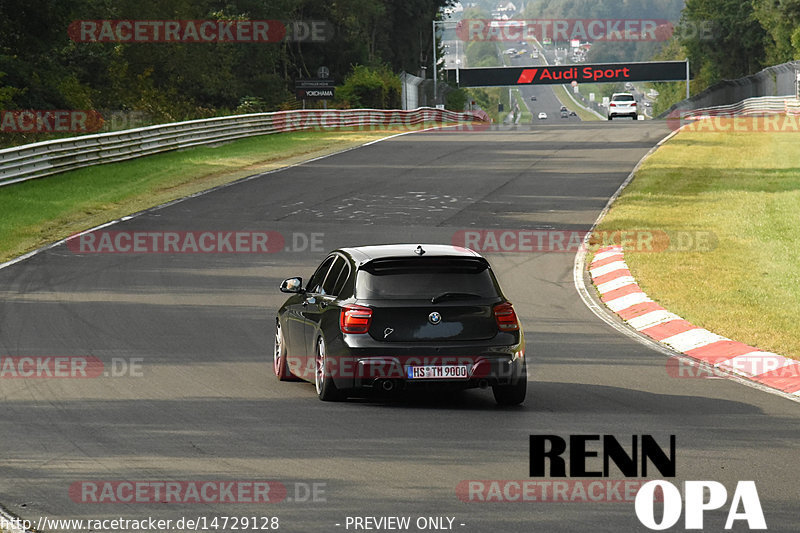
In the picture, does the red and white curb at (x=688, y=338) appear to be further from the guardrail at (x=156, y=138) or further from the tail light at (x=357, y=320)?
the guardrail at (x=156, y=138)

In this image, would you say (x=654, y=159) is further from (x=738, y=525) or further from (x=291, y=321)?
(x=738, y=525)

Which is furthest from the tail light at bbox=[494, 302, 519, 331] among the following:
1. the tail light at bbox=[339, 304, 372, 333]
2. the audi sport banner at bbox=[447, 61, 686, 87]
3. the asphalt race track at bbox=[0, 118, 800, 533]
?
the audi sport banner at bbox=[447, 61, 686, 87]

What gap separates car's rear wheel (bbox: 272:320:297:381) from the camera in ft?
39.2

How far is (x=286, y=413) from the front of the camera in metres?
10.2

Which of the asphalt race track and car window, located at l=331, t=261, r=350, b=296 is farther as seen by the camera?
car window, located at l=331, t=261, r=350, b=296

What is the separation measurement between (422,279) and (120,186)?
22.4m

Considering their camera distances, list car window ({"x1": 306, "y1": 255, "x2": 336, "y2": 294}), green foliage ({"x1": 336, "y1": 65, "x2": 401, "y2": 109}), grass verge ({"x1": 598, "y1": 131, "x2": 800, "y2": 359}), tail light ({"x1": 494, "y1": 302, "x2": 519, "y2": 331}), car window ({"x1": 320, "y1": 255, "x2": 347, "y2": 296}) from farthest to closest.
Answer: green foliage ({"x1": 336, "y1": 65, "x2": 401, "y2": 109}) → grass verge ({"x1": 598, "y1": 131, "x2": 800, "y2": 359}) → car window ({"x1": 306, "y1": 255, "x2": 336, "y2": 294}) → car window ({"x1": 320, "y1": 255, "x2": 347, "y2": 296}) → tail light ({"x1": 494, "y1": 302, "x2": 519, "y2": 331})

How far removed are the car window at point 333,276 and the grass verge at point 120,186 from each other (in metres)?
11.4

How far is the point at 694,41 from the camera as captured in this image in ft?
410

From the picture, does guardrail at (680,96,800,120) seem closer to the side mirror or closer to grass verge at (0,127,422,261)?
grass verge at (0,127,422,261)

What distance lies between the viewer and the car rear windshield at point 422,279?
10.5m

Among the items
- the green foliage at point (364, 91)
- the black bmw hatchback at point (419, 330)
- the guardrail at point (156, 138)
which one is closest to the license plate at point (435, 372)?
the black bmw hatchback at point (419, 330)

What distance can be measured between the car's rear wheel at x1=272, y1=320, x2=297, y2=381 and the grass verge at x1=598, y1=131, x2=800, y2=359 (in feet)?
16.9

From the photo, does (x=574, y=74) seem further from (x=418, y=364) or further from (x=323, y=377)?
(x=418, y=364)
